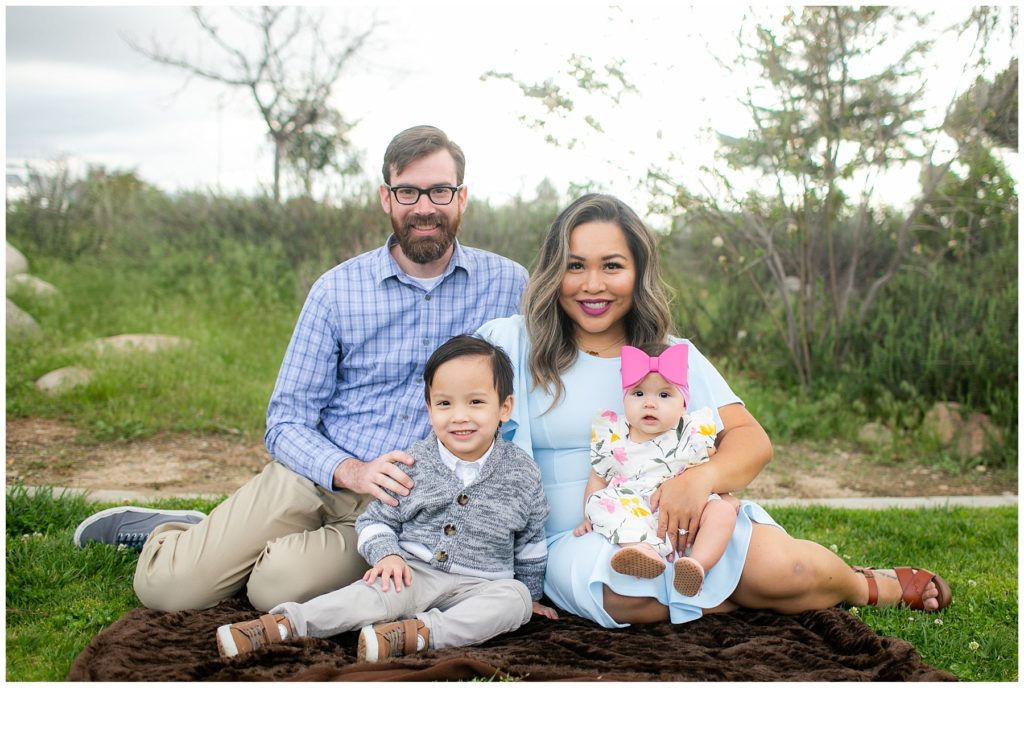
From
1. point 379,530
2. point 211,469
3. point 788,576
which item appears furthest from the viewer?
point 211,469

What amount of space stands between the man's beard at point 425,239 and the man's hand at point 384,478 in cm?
79

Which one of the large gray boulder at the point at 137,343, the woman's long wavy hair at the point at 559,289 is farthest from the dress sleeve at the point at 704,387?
the large gray boulder at the point at 137,343

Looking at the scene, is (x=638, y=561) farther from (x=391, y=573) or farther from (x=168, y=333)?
(x=168, y=333)

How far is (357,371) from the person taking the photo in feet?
11.5

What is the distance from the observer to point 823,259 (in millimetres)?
7879

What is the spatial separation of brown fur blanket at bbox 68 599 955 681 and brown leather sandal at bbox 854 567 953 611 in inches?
12.5

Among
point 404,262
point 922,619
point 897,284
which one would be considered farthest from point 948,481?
point 404,262

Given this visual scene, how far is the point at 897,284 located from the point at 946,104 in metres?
1.52

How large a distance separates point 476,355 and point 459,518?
0.50 m

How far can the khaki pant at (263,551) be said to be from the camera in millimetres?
3055

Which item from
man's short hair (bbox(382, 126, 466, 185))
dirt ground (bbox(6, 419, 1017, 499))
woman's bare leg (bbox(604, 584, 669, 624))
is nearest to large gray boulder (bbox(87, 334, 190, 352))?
dirt ground (bbox(6, 419, 1017, 499))

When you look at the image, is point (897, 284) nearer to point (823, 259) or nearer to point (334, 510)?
point (823, 259)

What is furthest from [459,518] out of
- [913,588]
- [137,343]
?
[137,343]

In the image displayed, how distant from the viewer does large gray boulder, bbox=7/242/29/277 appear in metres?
9.55
